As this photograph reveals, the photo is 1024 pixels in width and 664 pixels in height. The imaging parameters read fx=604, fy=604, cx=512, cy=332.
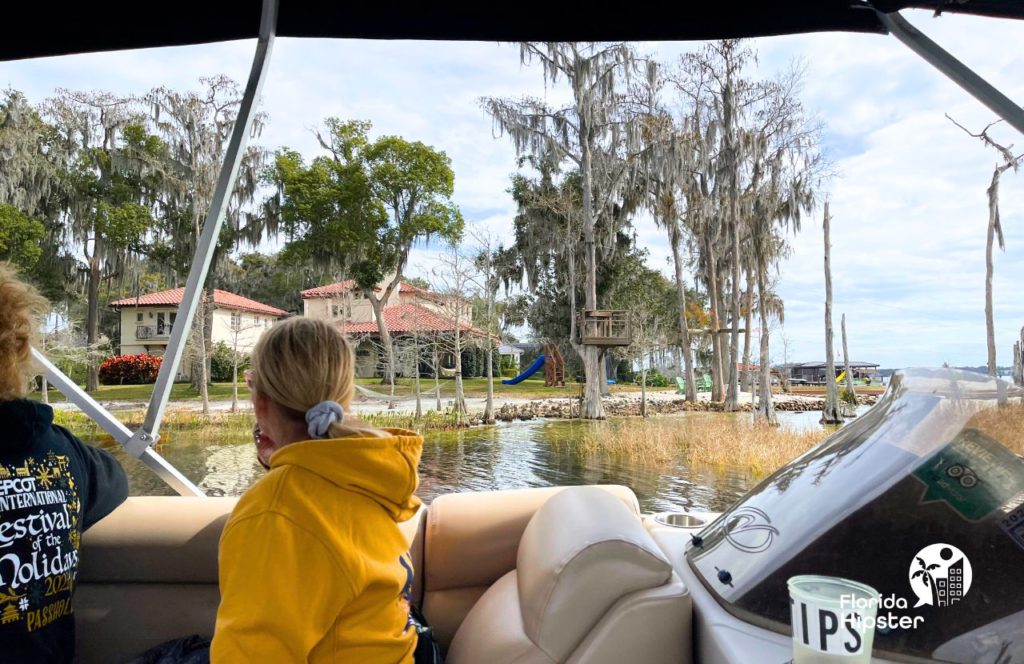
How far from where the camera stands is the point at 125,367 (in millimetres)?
7047

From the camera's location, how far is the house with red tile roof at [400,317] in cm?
748

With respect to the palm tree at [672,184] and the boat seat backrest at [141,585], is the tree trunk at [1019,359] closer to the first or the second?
the boat seat backrest at [141,585]

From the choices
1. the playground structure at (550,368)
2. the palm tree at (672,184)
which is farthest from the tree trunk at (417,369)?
the palm tree at (672,184)

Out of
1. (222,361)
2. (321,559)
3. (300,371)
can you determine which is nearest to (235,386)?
(222,361)

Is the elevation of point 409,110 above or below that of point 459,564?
above

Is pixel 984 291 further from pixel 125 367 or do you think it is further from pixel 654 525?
pixel 125 367

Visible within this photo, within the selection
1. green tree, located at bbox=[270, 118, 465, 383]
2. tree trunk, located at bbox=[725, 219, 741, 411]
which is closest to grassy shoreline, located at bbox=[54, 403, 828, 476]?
green tree, located at bbox=[270, 118, 465, 383]

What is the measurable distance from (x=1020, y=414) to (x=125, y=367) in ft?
26.8

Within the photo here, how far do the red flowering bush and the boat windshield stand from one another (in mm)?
7561

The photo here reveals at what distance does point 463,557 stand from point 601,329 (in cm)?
738

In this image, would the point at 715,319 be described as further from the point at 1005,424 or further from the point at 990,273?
the point at 1005,424

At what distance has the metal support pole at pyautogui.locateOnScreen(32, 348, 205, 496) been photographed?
144cm

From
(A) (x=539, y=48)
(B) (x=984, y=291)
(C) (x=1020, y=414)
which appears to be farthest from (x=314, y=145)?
(C) (x=1020, y=414)

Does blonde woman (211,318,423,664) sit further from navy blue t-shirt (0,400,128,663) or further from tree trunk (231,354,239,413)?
tree trunk (231,354,239,413)
